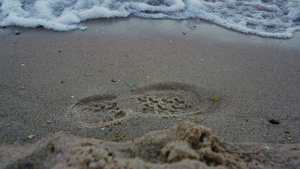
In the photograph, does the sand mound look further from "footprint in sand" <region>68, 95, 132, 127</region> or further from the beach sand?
"footprint in sand" <region>68, 95, 132, 127</region>

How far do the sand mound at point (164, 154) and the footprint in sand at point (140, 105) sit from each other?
673mm

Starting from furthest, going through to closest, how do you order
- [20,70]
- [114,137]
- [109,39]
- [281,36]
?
[281,36], [109,39], [20,70], [114,137]

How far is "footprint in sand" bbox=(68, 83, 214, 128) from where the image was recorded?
2.27 meters

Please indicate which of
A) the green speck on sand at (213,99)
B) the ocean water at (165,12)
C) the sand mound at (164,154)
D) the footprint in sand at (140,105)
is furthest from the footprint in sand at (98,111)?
the ocean water at (165,12)

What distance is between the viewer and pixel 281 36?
4.05 meters

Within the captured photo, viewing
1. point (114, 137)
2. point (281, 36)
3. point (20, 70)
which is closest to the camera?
point (114, 137)

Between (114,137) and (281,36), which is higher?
(281,36)

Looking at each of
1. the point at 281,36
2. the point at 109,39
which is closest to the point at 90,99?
the point at 109,39

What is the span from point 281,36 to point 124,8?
10.7 ft

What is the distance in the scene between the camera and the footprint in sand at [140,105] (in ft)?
7.44

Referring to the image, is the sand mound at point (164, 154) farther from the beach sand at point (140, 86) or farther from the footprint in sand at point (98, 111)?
the footprint in sand at point (98, 111)

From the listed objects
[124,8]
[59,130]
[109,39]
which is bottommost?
[59,130]

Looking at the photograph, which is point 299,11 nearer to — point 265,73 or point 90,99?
point 265,73

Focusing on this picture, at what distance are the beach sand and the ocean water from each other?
0.31m
